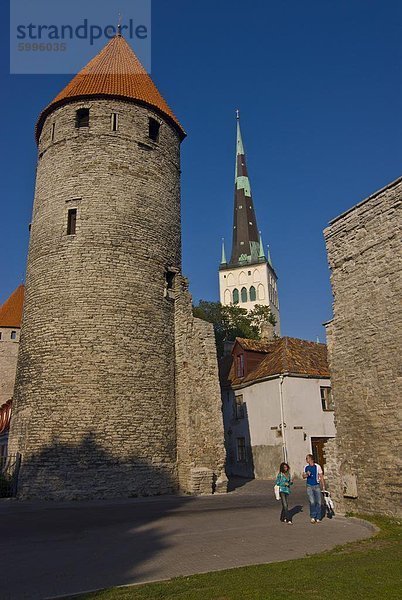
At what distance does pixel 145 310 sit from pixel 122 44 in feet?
47.6

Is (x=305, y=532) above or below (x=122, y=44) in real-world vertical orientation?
below

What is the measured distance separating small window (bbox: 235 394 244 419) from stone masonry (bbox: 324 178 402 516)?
49.3 ft

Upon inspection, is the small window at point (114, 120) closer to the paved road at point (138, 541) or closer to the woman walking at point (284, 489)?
the paved road at point (138, 541)

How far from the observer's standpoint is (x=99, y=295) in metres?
17.0

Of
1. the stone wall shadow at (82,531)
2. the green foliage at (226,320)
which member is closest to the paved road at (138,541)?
the stone wall shadow at (82,531)

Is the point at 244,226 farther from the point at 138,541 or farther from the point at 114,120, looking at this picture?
the point at 138,541

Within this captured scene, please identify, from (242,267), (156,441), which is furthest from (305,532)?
(242,267)

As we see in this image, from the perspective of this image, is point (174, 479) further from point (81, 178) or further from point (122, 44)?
point (122, 44)

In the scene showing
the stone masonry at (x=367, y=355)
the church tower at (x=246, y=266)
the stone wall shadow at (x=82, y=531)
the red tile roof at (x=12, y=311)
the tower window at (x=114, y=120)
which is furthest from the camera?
the church tower at (x=246, y=266)

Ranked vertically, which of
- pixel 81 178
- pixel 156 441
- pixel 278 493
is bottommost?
pixel 278 493

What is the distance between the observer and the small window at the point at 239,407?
86.0 feet

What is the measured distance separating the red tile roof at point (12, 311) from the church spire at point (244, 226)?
45954 millimetres

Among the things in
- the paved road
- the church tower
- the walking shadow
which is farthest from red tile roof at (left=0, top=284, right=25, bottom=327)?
the church tower

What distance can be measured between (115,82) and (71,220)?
6589 mm
